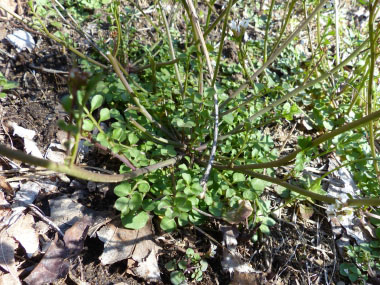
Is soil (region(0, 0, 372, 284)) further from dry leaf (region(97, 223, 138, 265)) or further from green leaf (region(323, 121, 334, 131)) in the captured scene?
green leaf (region(323, 121, 334, 131))

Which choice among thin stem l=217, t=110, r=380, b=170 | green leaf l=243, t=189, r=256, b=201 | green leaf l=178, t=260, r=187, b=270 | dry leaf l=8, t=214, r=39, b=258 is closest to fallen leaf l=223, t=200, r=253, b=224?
green leaf l=243, t=189, r=256, b=201

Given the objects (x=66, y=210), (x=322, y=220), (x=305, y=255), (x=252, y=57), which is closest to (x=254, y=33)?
(x=252, y=57)

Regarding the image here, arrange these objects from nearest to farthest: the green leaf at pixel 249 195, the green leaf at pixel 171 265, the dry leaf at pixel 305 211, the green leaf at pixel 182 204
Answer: the green leaf at pixel 182 204, the green leaf at pixel 171 265, the green leaf at pixel 249 195, the dry leaf at pixel 305 211

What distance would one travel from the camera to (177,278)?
5.69 ft

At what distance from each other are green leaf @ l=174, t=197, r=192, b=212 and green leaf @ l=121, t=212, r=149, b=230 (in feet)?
0.69

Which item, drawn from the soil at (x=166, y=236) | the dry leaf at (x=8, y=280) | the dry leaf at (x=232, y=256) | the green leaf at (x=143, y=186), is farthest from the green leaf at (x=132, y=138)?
the dry leaf at (x=8, y=280)

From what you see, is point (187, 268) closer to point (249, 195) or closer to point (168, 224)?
point (168, 224)

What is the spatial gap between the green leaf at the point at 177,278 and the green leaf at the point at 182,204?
359 mm

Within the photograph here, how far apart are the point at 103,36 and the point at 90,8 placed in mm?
309

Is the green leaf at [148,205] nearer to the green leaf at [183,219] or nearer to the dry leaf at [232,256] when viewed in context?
the green leaf at [183,219]

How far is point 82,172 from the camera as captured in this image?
107cm

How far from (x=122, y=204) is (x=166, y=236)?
0.36 metres

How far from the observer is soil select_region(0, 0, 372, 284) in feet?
5.73

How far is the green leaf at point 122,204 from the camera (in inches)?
66.3
